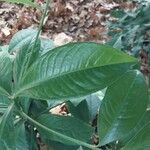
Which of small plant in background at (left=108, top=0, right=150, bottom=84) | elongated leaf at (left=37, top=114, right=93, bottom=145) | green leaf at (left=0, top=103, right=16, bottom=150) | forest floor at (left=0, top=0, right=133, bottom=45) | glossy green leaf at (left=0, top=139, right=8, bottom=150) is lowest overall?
forest floor at (left=0, top=0, right=133, bottom=45)

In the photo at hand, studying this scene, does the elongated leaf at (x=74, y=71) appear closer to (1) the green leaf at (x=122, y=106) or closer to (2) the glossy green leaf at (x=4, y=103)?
(1) the green leaf at (x=122, y=106)

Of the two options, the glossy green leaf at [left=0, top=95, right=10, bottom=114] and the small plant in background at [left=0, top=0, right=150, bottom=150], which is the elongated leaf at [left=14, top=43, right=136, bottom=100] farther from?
the glossy green leaf at [left=0, top=95, right=10, bottom=114]

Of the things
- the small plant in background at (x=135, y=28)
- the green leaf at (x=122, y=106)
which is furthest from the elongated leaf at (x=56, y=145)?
the small plant in background at (x=135, y=28)

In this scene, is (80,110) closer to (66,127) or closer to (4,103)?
(66,127)

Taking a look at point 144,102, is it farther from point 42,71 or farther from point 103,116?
point 42,71

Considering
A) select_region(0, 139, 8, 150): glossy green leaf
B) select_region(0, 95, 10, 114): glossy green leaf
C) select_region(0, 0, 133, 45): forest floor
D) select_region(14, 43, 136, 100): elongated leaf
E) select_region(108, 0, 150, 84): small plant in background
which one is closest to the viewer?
select_region(14, 43, 136, 100): elongated leaf

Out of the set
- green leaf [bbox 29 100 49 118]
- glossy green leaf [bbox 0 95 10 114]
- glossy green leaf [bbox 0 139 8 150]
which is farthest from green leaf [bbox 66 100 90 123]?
glossy green leaf [bbox 0 139 8 150]

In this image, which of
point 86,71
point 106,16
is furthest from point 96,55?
point 106,16
